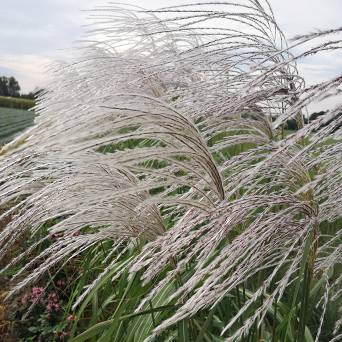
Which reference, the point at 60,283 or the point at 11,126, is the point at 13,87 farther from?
the point at 60,283

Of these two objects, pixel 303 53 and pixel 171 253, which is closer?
pixel 303 53

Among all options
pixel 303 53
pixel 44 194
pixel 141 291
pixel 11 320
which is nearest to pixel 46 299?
pixel 11 320

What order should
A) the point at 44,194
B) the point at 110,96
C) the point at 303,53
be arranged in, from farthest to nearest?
1. the point at 44,194
2. the point at 110,96
3. the point at 303,53

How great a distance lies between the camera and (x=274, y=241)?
1.64 metres

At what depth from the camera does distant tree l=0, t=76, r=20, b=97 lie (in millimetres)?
75500

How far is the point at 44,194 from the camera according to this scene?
1.90 meters

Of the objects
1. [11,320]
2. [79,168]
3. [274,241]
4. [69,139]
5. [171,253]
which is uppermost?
[69,139]

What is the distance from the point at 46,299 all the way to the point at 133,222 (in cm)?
301

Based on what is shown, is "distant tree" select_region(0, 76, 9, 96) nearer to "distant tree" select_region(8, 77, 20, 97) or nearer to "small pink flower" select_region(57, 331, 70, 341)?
"distant tree" select_region(8, 77, 20, 97)

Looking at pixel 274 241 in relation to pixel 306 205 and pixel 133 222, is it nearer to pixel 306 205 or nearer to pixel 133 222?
pixel 306 205

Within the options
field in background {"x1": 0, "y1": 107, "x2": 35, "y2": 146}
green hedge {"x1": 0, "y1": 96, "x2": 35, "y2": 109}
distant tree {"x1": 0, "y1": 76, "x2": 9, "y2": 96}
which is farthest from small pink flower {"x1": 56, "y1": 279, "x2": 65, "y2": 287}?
distant tree {"x1": 0, "y1": 76, "x2": 9, "y2": 96}

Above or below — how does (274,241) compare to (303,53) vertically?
below

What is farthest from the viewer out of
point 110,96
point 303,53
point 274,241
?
point 274,241

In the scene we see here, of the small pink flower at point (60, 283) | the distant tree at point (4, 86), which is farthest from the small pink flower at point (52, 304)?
the distant tree at point (4, 86)
